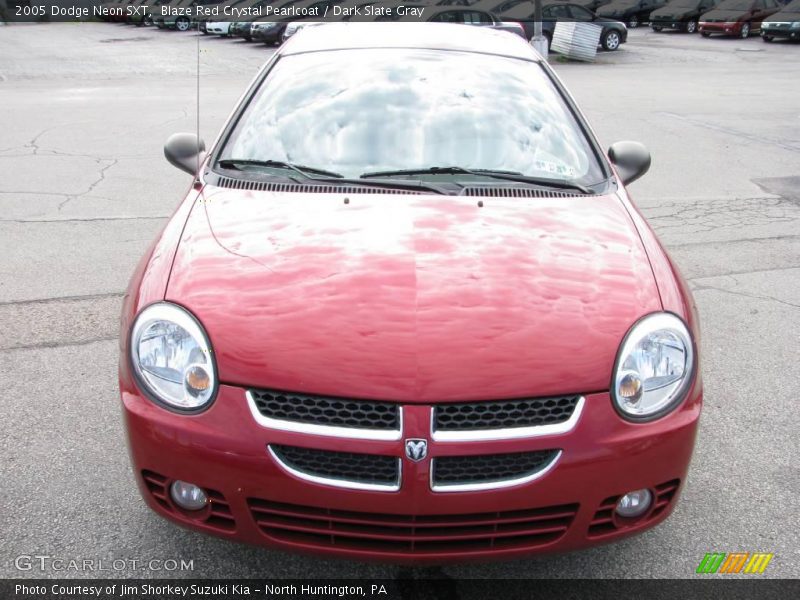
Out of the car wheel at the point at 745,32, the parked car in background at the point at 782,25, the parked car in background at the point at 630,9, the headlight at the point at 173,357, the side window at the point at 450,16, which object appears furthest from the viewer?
the parked car in background at the point at 630,9

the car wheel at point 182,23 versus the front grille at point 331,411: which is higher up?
the front grille at point 331,411

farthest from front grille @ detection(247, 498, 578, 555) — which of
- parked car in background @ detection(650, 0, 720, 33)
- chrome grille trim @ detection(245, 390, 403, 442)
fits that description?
parked car in background @ detection(650, 0, 720, 33)

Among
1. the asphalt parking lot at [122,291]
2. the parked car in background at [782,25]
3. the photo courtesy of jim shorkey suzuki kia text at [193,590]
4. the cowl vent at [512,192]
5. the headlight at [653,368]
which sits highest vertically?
the cowl vent at [512,192]

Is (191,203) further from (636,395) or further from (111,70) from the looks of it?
(111,70)

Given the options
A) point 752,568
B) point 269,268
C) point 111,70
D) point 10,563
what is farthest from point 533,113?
point 111,70

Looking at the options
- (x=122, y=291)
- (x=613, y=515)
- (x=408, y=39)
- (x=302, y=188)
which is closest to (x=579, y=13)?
(x=408, y=39)

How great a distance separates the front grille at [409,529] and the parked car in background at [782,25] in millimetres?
31175

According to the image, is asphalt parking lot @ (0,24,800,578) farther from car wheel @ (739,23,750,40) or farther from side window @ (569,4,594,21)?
car wheel @ (739,23,750,40)

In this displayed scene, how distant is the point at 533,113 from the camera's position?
3672 mm

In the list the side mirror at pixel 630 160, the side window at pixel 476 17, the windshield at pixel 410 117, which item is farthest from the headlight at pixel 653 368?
the side window at pixel 476 17

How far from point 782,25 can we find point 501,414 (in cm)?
3128

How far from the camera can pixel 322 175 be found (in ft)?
10.6

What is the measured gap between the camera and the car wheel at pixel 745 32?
3095 centimetres

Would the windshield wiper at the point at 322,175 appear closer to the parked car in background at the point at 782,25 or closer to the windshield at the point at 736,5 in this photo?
the parked car in background at the point at 782,25
